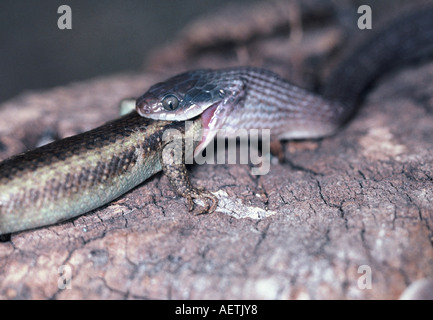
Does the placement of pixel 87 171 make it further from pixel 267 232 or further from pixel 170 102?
pixel 267 232

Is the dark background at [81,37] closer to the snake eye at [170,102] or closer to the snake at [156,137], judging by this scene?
the snake at [156,137]

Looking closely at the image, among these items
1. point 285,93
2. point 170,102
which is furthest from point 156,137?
point 285,93

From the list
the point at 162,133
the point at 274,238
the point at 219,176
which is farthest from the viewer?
the point at 219,176

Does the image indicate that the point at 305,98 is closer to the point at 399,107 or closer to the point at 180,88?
the point at 399,107

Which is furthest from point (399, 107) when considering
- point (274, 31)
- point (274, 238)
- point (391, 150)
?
point (274, 238)

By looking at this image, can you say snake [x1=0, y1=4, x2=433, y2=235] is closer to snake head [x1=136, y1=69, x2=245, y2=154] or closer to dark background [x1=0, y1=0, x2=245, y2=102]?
snake head [x1=136, y1=69, x2=245, y2=154]

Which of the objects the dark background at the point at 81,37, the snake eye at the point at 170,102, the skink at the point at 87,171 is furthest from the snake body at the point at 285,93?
the dark background at the point at 81,37
